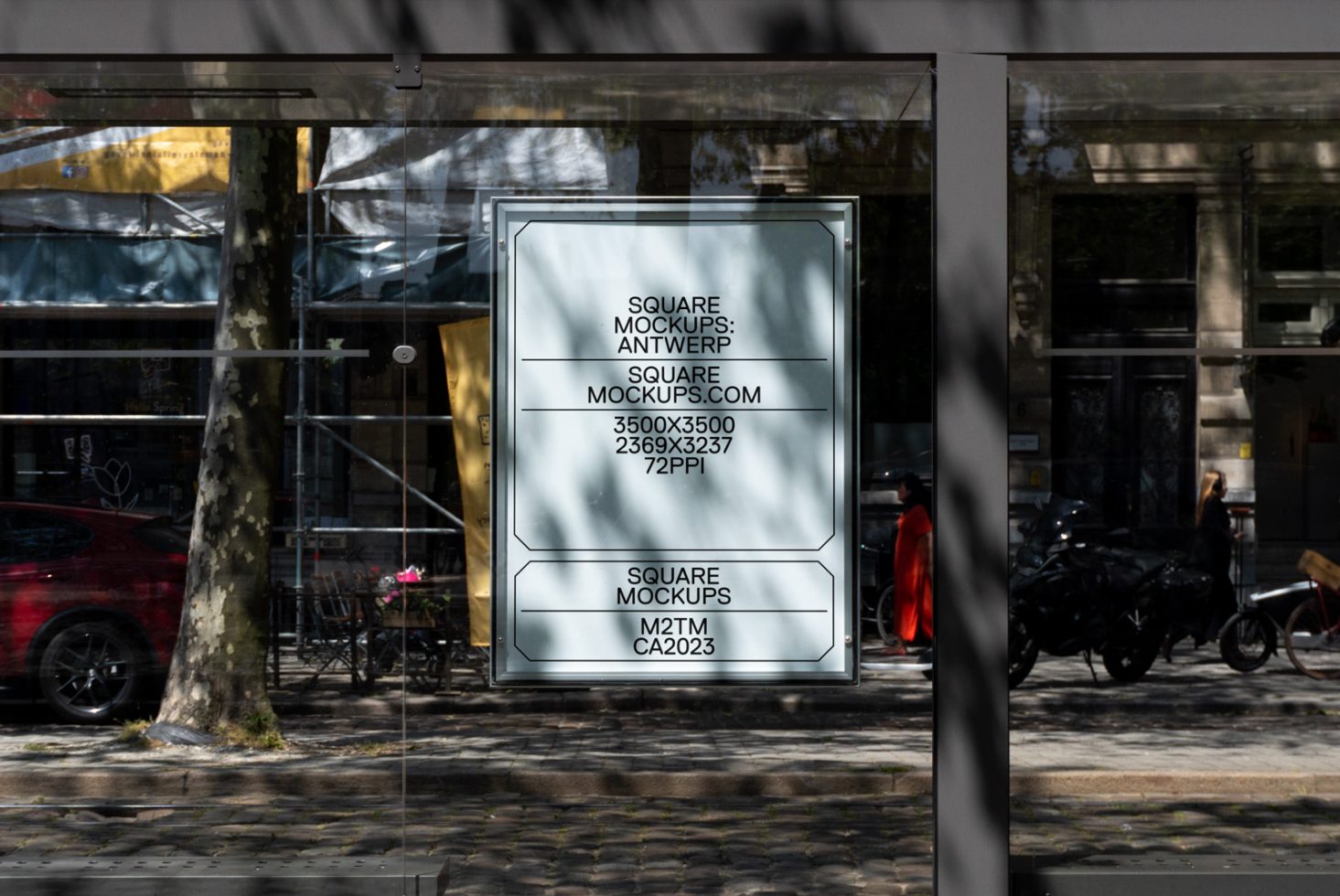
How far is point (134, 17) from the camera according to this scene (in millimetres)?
5648

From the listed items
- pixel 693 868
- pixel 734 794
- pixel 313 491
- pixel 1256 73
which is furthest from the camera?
pixel 734 794

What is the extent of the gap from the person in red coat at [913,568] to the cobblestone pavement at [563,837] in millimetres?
1199

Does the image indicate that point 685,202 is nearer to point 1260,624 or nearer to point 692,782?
point 1260,624

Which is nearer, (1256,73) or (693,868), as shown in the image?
(1256,73)

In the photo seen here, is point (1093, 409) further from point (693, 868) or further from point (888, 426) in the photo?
point (693, 868)

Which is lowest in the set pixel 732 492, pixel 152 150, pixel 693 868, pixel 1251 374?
pixel 693 868

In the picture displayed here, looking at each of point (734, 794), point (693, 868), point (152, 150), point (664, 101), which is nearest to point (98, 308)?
point (152, 150)

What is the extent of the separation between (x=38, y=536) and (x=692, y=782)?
305 centimetres

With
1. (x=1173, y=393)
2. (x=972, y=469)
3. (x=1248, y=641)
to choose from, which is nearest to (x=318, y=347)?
(x=972, y=469)

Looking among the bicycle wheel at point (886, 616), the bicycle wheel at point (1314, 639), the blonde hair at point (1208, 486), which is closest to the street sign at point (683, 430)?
the bicycle wheel at point (886, 616)

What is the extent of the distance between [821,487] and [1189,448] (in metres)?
1.53

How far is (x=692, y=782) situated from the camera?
807 centimetres

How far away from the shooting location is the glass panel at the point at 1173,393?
6406 mm

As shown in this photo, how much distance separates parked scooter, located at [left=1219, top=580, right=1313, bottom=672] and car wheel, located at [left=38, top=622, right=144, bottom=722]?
4007 millimetres
